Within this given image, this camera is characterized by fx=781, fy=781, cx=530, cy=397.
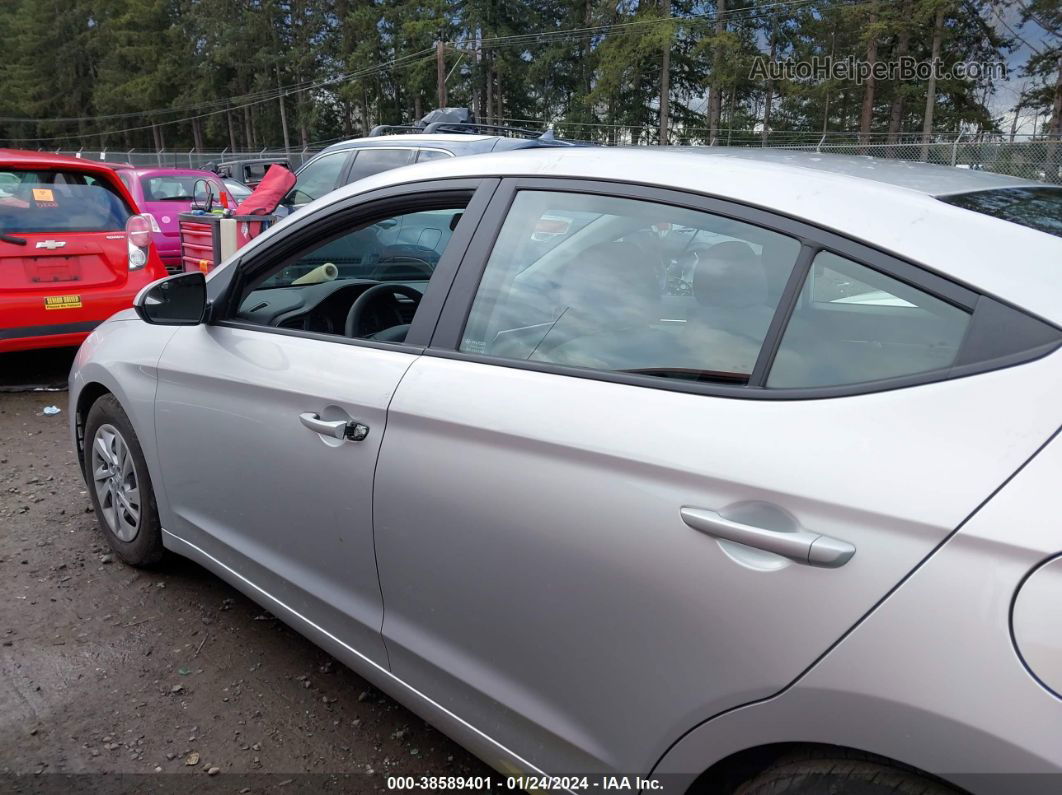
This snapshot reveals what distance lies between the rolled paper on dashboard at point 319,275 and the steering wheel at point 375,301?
211mm

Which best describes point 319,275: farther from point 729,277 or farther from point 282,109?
point 282,109

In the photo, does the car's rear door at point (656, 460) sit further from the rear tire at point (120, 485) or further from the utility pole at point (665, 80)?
the utility pole at point (665, 80)

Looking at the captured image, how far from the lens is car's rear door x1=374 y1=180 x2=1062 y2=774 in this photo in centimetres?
121

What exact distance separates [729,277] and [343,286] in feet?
5.66

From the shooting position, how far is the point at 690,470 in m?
1.38

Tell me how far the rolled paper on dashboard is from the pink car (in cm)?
884

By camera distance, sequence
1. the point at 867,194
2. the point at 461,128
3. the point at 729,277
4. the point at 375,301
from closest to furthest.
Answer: the point at 867,194 < the point at 729,277 < the point at 375,301 < the point at 461,128

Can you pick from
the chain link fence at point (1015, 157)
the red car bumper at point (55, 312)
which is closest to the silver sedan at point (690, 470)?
the red car bumper at point (55, 312)

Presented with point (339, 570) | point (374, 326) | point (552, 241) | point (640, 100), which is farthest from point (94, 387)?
point (640, 100)

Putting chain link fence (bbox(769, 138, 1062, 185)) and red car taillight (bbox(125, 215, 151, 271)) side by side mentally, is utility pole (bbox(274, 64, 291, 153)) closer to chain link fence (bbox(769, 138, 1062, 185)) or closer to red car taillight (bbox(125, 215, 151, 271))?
chain link fence (bbox(769, 138, 1062, 185))

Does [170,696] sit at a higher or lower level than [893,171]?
lower

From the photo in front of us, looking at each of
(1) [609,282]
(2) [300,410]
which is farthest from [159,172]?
(1) [609,282]

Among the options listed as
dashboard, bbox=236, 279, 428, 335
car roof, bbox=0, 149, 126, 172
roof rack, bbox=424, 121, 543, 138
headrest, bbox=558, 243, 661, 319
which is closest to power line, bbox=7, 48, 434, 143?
roof rack, bbox=424, 121, 543, 138

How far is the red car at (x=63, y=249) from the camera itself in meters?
5.48
